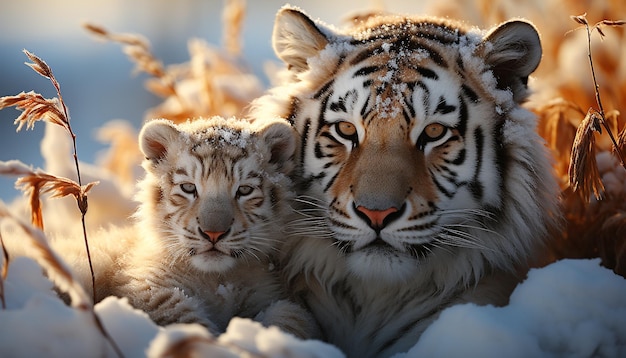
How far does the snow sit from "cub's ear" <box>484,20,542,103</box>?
0.91m

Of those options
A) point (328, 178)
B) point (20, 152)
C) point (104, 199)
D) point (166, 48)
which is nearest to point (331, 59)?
point (328, 178)

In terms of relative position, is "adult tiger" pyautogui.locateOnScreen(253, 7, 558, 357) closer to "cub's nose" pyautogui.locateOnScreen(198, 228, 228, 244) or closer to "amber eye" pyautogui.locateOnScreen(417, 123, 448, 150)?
"amber eye" pyautogui.locateOnScreen(417, 123, 448, 150)

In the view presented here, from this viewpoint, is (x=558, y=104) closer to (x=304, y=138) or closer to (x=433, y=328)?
(x=304, y=138)

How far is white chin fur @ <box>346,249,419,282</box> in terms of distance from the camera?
105 inches

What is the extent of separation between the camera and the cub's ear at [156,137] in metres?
2.87

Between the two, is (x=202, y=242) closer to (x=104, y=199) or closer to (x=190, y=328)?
(x=190, y=328)

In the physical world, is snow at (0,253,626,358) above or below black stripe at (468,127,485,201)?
below

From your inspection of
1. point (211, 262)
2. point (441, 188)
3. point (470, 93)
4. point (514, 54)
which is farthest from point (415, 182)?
point (211, 262)

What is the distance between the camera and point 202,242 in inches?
106

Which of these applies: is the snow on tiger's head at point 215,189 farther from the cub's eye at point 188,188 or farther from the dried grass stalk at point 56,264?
the dried grass stalk at point 56,264

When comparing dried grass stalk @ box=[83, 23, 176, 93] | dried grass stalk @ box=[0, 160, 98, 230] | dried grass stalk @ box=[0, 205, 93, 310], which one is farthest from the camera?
dried grass stalk @ box=[83, 23, 176, 93]

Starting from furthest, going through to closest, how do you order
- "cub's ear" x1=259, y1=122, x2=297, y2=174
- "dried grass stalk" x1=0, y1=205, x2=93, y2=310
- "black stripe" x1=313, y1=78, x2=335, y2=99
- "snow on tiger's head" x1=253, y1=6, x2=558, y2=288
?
"black stripe" x1=313, y1=78, x2=335, y2=99, "cub's ear" x1=259, y1=122, x2=297, y2=174, "snow on tiger's head" x1=253, y1=6, x2=558, y2=288, "dried grass stalk" x1=0, y1=205, x2=93, y2=310

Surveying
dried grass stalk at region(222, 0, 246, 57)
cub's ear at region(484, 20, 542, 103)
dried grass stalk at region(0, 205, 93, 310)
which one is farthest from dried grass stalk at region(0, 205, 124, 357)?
dried grass stalk at region(222, 0, 246, 57)

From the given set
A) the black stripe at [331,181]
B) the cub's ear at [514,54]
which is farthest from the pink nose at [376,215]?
the cub's ear at [514,54]
